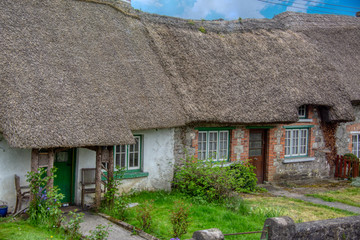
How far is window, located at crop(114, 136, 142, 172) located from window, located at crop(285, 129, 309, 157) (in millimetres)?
6012

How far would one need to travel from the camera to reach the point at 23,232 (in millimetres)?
6777

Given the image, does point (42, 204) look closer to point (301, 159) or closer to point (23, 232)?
point (23, 232)

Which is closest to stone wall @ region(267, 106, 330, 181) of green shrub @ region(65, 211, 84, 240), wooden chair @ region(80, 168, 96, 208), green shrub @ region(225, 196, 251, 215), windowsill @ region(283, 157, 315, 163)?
windowsill @ region(283, 157, 315, 163)

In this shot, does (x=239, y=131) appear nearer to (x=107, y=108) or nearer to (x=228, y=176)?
(x=228, y=176)

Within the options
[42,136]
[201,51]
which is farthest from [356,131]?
[42,136]

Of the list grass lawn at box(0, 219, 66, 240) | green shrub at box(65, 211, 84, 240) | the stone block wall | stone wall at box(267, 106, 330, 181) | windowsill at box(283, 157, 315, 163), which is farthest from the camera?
windowsill at box(283, 157, 315, 163)

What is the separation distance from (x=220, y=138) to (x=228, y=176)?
2.57 metres

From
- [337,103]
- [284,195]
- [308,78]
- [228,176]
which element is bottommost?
[284,195]

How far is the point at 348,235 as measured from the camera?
6.62m

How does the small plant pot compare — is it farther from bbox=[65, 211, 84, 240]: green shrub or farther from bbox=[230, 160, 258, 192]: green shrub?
bbox=[230, 160, 258, 192]: green shrub

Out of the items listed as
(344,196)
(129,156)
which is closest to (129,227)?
(129,156)

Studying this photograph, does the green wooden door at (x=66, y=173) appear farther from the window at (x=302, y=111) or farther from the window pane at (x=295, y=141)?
the window at (x=302, y=111)

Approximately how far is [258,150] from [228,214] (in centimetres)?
552

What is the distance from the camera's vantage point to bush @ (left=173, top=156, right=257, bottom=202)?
10359mm
